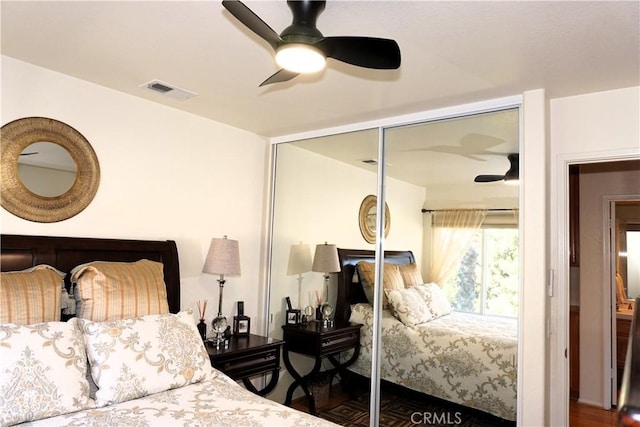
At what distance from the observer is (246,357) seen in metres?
3.15

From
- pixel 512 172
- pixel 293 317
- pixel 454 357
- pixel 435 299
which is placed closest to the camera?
pixel 512 172

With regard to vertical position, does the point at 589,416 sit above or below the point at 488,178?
below

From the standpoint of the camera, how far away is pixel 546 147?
2.65 meters

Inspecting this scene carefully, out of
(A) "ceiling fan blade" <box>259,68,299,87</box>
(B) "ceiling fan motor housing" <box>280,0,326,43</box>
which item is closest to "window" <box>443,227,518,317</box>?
(A) "ceiling fan blade" <box>259,68,299,87</box>

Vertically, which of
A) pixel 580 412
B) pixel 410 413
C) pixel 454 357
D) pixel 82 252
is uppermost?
pixel 82 252

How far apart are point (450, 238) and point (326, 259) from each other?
1067 mm

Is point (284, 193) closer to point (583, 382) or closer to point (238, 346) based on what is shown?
point (238, 346)

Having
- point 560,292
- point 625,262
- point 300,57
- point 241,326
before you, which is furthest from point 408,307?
point 625,262

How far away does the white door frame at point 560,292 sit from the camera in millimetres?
2660


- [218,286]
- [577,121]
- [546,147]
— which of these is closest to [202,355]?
[218,286]

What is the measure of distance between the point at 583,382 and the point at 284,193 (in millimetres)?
3525

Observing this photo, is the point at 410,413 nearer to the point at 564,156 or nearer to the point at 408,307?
the point at 408,307

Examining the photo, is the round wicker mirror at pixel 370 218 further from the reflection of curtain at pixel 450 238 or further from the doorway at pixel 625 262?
the doorway at pixel 625 262

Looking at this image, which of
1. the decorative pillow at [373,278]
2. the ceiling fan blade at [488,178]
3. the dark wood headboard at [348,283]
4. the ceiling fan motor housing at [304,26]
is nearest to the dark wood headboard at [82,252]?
the dark wood headboard at [348,283]
